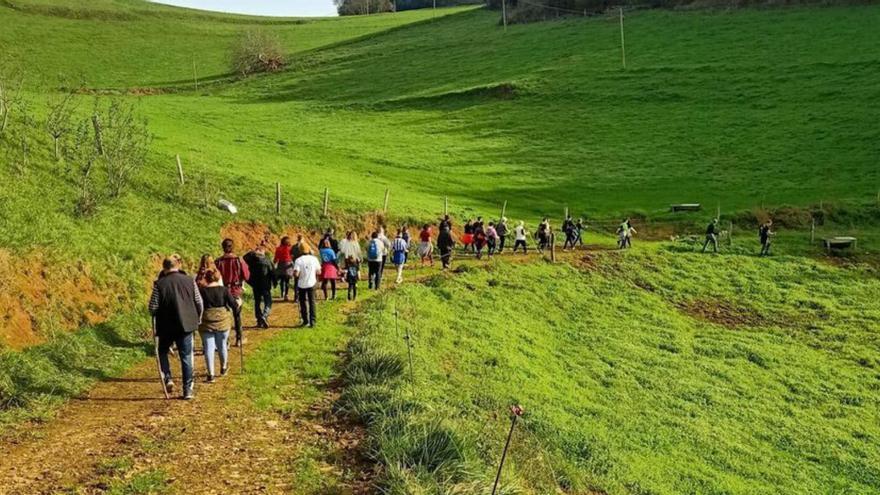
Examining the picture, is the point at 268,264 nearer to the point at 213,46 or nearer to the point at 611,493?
the point at 611,493

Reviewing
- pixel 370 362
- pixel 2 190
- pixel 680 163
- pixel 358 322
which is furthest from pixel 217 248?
pixel 680 163

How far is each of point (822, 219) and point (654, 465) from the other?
3318cm

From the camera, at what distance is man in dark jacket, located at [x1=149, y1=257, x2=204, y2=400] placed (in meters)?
13.0

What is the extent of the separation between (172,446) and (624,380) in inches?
508

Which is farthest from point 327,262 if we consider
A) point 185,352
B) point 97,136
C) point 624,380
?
point 97,136

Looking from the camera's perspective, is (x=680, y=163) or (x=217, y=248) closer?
(x=217, y=248)

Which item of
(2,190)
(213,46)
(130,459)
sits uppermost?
(213,46)

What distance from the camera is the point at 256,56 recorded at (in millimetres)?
99375

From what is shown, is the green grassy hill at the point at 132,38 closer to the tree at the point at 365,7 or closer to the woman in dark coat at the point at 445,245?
the tree at the point at 365,7

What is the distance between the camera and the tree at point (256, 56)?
326 ft

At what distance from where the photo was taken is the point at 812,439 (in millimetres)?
18531

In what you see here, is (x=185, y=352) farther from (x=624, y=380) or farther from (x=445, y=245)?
(x=445, y=245)

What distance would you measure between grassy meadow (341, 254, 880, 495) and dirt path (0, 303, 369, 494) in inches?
32.7

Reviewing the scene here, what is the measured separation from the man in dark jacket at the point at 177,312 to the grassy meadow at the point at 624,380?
9.56ft
